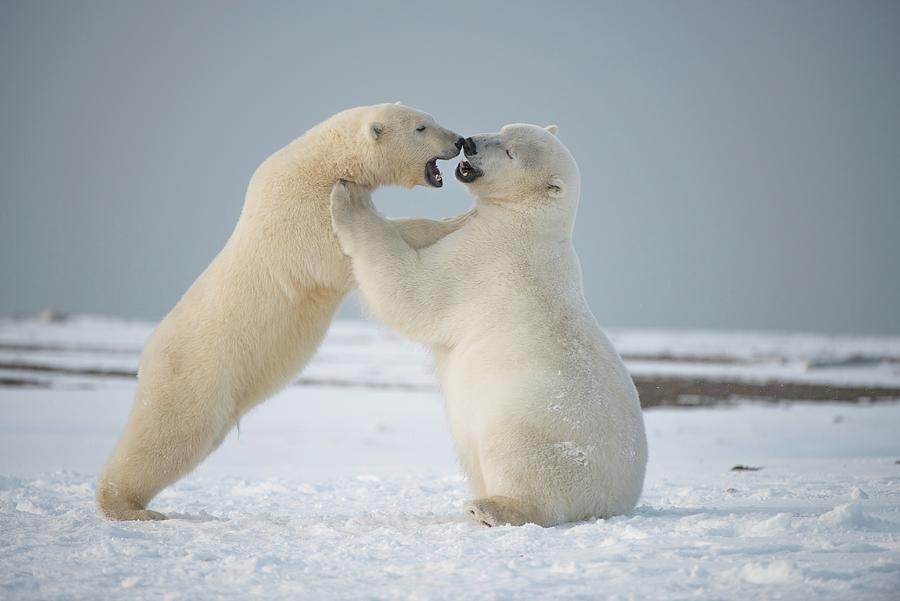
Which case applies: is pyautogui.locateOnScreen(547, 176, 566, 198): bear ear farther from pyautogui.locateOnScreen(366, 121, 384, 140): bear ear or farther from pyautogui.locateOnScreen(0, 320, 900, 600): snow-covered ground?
pyautogui.locateOnScreen(0, 320, 900, 600): snow-covered ground

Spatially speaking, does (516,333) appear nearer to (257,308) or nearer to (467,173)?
(467,173)

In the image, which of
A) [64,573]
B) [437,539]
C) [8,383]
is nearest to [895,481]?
[437,539]

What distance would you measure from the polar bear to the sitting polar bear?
246 millimetres

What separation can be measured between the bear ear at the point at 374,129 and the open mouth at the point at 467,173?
527 mm

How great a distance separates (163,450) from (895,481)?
4884mm

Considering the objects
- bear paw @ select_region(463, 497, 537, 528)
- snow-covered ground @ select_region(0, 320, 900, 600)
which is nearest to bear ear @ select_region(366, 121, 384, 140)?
snow-covered ground @ select_region(0, 320, 900, 600)

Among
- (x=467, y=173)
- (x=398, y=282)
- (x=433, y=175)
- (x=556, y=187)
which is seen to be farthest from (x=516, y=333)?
(x=433, y=175)

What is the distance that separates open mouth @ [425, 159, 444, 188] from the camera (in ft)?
17.3

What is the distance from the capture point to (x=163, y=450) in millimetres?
4848

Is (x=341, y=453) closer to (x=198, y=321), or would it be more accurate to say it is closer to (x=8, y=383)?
(x=198, y=321)

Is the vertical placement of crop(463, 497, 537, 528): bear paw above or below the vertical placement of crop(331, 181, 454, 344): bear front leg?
below

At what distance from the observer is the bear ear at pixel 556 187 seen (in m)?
4.68

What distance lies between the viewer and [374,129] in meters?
5.07

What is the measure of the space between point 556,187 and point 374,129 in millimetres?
1125
